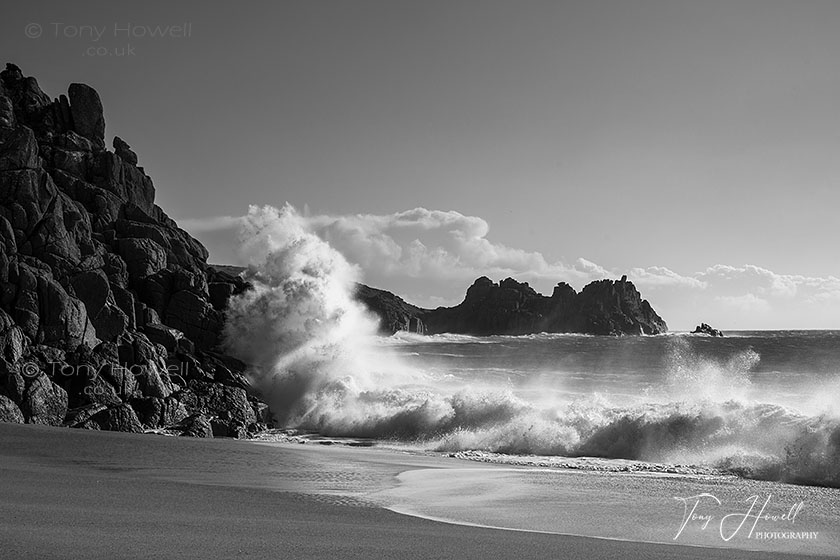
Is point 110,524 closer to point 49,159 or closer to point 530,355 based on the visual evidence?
point 49,159

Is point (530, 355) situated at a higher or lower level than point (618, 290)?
lower

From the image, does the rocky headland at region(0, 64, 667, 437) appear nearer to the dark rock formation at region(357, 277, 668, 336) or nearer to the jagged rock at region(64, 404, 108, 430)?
the jagged rock at region(64, 404, 108, 430)

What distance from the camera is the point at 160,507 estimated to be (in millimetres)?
8578

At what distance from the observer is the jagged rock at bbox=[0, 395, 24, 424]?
18.0 meters

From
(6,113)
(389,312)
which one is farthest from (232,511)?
(389,312)

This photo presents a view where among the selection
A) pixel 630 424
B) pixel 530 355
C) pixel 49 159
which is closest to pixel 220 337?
pixel 49 159

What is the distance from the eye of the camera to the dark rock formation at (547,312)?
392ft

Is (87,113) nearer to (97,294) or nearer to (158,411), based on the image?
(97,294)

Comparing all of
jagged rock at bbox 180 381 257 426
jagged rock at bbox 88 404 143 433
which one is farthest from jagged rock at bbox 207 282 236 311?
jagged rock at bbox 88 404 143 433

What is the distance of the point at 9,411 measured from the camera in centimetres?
1811

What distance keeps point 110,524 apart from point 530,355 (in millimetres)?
51844

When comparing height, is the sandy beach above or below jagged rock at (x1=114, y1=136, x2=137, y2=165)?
below

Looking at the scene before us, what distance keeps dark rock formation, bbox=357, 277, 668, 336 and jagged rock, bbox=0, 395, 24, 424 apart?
94.2 m
